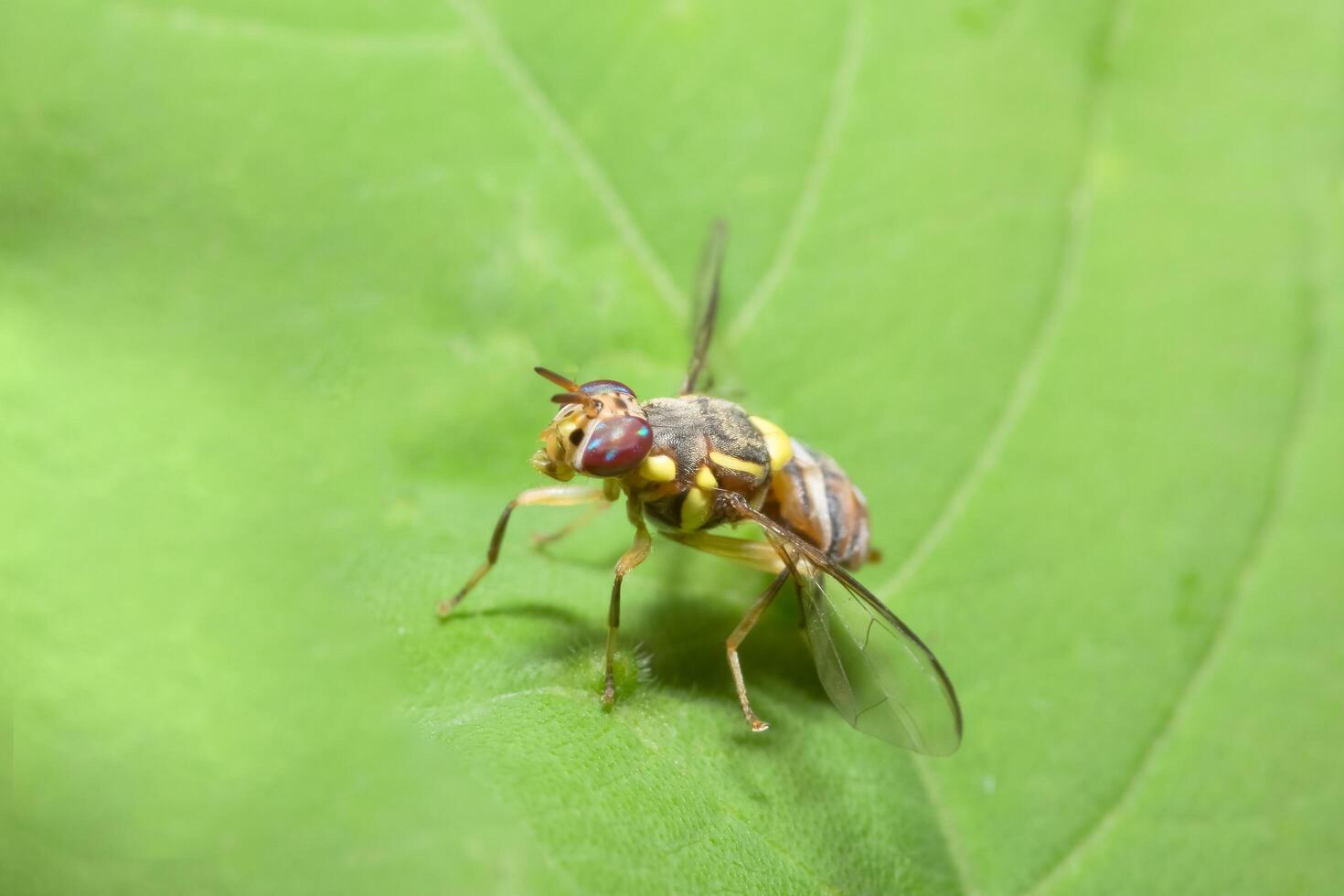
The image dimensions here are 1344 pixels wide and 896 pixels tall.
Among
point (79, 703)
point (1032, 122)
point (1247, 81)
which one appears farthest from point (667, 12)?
point (79, 703)

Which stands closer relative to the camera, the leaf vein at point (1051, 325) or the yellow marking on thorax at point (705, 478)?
the yellow marking on thorax at point (705, 478)

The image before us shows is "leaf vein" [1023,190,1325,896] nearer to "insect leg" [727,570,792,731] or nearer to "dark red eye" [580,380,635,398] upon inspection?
"insect leg" [727,570,792,731]

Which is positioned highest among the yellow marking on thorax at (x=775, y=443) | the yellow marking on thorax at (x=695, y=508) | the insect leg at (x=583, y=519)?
the yellow marking on thorax at (x=775, y=443)

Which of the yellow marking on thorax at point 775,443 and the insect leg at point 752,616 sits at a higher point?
the yellow marking on thorax at point 775,443

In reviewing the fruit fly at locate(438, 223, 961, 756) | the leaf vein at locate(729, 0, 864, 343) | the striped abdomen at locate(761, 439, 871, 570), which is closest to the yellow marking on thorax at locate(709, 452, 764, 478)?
the fruit fly at locate(438, 223, 961, 756)

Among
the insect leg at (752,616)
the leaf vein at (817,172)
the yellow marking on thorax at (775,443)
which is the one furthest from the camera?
the leaf vein at (817,172)

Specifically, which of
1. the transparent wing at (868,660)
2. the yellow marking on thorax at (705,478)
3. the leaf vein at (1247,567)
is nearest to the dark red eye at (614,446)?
the yellow marking on thorax at (705,478)

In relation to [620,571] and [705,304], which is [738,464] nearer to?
[620,571]

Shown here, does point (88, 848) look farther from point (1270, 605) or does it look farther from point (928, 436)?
point (1270, 605)

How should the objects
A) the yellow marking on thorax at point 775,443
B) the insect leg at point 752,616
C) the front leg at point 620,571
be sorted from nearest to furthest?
the front leg at point 620,571
the insect leg at point 752,616
the yellow marking on thorax at point 775,443

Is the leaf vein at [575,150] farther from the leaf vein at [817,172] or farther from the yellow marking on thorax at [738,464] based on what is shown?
the yellow marking on thorax at [738,464]
